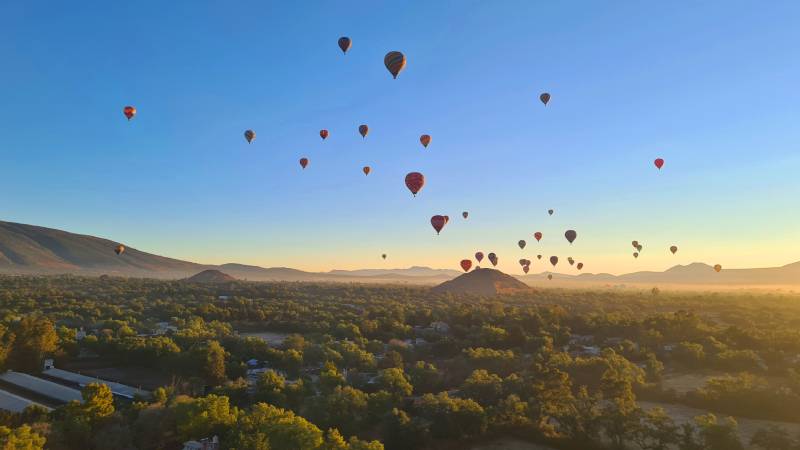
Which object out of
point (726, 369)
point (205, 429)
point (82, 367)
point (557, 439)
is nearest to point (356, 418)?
point (205, 429)

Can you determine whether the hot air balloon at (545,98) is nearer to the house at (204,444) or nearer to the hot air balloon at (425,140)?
the hot air balloon at (425,140)

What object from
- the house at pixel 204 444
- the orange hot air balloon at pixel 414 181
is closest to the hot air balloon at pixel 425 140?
the orange hot air balloon at pixel 414 181

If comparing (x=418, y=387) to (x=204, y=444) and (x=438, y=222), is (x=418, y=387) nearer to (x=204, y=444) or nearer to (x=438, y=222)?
(x=204, y=444)

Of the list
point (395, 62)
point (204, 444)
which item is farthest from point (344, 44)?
point (204, 444)

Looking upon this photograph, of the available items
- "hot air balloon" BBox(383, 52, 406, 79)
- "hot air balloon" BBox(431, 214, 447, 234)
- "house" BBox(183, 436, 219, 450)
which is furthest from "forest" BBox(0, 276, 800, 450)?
"hot air balloon" BBox(383, 52, 406, 79)

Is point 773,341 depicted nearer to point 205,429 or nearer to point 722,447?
point 722,447

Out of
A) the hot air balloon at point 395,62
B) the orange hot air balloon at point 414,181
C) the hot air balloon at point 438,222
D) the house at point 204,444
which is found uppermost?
the hot air balloon at point 395,62
